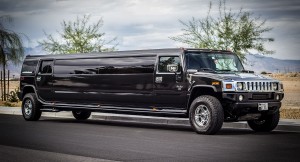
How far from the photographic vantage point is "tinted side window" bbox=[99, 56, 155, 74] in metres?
15.0

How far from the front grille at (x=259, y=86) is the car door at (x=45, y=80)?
7.37 m

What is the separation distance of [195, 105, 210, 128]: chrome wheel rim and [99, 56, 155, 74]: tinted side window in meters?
2.01

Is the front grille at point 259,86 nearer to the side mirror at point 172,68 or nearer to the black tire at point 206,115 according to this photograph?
the black tire at point 206,115

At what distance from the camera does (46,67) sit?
18562 mm

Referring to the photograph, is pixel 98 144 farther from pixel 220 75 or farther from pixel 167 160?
pixel 220 75

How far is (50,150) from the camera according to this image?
415 inches

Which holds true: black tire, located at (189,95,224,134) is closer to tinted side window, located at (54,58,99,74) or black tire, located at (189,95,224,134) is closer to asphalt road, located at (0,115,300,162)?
asphalt road, located at (0,115,300,162)

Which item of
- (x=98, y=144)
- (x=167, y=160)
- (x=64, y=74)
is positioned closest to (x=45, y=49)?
(x=64, y=74)

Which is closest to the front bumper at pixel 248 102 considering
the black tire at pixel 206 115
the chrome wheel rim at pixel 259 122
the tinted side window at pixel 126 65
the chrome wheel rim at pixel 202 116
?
the black tire at pixel 206 115

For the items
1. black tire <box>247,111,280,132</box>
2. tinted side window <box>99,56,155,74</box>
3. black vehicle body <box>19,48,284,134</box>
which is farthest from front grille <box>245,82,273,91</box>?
tinted side window <box>99,56,155,74</box>

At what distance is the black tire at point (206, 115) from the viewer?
516 inches

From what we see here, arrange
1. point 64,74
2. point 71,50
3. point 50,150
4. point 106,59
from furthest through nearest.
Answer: point 71,50 → point 64,74 → point 106,59 → point 50,150

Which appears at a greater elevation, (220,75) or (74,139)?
(220,75)

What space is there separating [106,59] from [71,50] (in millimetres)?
12393
